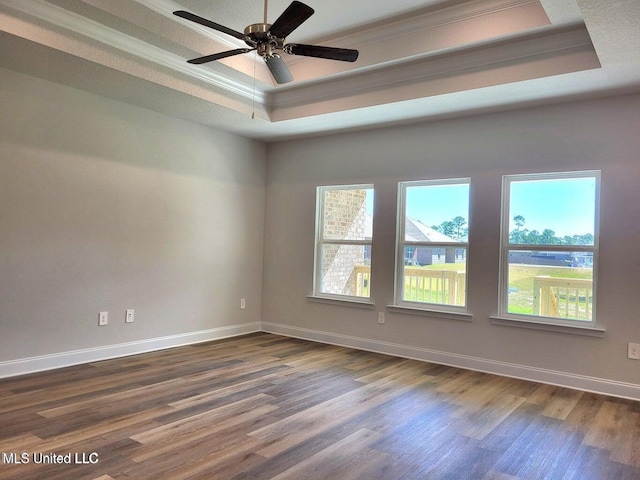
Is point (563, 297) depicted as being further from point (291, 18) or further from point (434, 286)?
point (291, 18)

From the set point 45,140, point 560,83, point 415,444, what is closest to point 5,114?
point 45,140

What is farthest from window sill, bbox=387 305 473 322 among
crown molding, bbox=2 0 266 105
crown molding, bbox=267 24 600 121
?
crown molding, bbox=2 0 266 105

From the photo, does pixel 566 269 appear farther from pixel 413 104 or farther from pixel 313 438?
pixel 313 438

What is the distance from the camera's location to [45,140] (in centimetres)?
380

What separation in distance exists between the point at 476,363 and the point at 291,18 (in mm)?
3483

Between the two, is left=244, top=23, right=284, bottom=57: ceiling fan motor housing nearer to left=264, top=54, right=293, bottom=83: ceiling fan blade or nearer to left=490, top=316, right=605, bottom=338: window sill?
left=264, top=54, right=293, bottom=83: ceiling fan blade

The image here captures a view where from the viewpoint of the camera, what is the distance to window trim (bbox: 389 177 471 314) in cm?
447

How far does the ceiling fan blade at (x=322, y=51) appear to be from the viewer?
2.65 m

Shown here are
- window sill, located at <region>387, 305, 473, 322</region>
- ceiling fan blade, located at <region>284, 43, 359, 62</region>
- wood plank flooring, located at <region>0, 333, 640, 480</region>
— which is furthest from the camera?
window sill, located at <region>387, 305, 473, 322</region>

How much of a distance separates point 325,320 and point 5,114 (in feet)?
12.1

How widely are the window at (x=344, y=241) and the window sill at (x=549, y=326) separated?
149 cm

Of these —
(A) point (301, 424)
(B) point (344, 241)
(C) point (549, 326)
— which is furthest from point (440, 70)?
(A) point (301, 424)

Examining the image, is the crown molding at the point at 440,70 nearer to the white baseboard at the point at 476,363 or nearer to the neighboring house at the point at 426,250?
the neighboring house at the point at 426,250

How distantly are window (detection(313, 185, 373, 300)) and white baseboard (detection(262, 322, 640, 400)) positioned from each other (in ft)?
1.72
